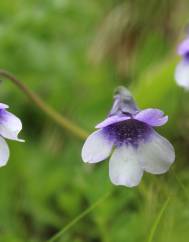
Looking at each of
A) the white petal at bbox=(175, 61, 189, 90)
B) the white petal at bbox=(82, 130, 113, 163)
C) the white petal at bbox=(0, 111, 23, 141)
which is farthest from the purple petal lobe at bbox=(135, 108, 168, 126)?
the white petal at bbox=(175, 61, 189, 90)

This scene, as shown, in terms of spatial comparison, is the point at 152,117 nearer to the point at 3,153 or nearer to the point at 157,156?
the point at 157,156

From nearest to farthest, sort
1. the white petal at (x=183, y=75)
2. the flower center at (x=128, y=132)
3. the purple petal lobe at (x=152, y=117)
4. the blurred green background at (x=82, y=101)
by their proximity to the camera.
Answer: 1. the purple petal lobe at (x=152, y=117)
2. the flower center at (x=128, y=132)
3. the white petal at (x=183, y=75)
4. the blurred green background at (x=82, y=101)

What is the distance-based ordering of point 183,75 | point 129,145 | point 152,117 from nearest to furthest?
1. point 152,117
2. point 129,145
3. point 183,75

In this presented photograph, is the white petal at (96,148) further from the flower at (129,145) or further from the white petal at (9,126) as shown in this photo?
the white petal at (9,126)

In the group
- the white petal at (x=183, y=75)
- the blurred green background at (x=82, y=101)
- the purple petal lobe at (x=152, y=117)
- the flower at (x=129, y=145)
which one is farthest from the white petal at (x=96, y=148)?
the white petal at (x=183, y=75)

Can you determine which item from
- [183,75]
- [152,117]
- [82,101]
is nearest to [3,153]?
[152,117]

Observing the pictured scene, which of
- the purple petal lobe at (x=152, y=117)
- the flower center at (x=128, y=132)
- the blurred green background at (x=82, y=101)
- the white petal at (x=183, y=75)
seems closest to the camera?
the purple petal lobe at (x=152, y=117)

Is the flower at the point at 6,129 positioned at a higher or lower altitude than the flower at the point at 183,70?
lower

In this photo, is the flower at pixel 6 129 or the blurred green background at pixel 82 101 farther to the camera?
the blurred green background at pixel 82 101
